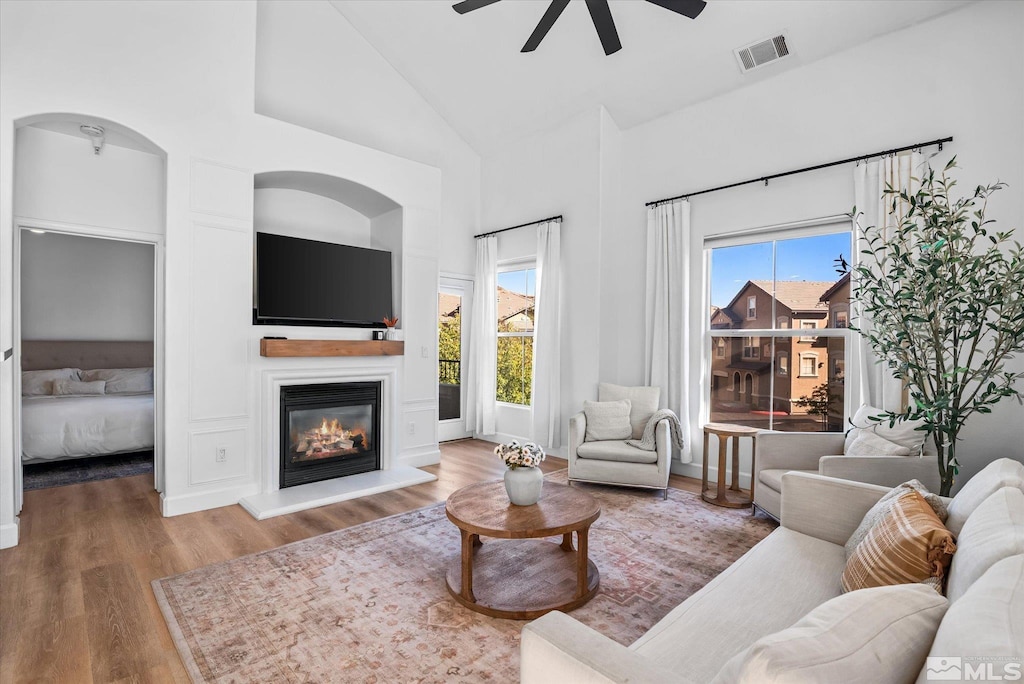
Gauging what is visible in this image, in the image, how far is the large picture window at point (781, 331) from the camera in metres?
4.16

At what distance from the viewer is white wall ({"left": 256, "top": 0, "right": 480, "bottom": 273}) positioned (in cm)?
493

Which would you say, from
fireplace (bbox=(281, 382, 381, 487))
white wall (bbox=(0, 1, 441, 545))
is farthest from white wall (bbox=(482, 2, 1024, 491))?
white wall (bbox=(0, 1, 441, 545))

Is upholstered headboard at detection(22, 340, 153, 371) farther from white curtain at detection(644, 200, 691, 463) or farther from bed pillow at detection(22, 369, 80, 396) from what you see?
white curtain at detection(644, 200, 691, 463)

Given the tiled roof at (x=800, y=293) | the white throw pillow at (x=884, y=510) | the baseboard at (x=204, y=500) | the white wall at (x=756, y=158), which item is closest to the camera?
the white throw pillow at (x=884, y=510)

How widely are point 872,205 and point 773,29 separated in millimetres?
1568

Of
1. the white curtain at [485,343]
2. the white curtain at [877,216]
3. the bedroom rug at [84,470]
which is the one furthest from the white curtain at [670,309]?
the bedroom rug at [84,470]

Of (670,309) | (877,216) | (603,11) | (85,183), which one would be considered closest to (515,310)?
(670,309)

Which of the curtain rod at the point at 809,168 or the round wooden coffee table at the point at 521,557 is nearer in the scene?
the round wooden coffee table at the point at 521,557

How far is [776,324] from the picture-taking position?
14.7ft

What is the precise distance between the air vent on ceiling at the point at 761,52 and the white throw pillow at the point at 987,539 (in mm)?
3772

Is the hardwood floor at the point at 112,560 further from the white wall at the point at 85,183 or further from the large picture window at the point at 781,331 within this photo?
the white wall at the point at 85,183

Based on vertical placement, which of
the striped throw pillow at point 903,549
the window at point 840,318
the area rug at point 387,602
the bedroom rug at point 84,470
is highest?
the window at point 840,318

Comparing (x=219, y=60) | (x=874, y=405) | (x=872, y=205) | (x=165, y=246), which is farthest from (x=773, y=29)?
(x=165, y=246)

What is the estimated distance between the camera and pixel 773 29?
13.0 ft
